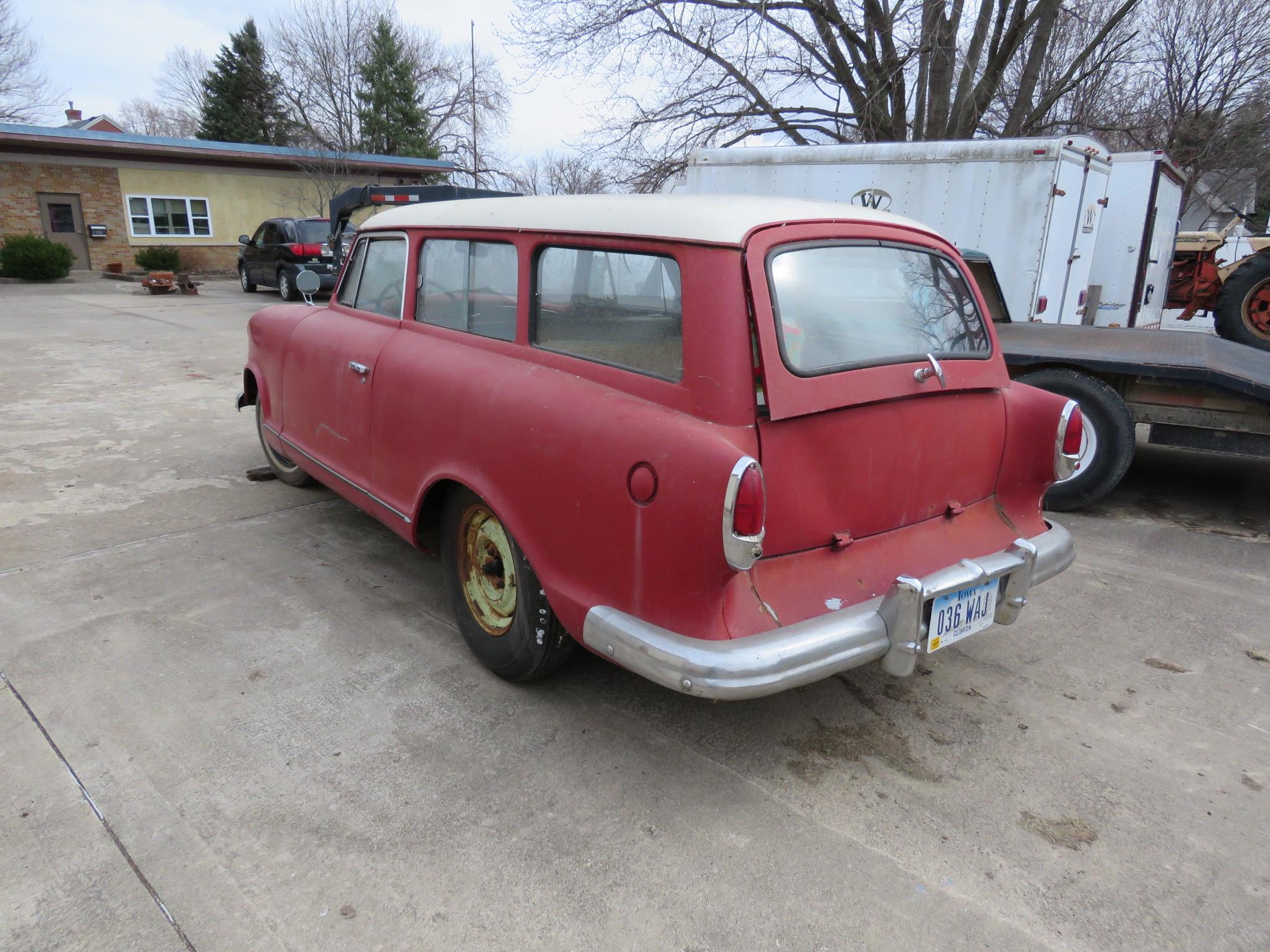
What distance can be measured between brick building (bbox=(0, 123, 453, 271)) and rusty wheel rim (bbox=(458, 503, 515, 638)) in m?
23.7

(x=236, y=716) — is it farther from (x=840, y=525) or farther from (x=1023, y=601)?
(x=1023, y=601)

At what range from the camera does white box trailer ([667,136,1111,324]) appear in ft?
27.9

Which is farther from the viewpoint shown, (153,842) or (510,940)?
(153,842)

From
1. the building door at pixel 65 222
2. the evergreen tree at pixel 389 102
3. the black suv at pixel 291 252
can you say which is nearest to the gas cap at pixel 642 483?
the black suv at pixel 291 252

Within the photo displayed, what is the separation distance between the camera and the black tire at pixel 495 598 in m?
2.99

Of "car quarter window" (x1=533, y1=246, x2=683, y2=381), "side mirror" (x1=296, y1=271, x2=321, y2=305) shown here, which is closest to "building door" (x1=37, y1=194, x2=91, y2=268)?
"side mirror" (x1=296, y1=271, x2=321, y2=305)

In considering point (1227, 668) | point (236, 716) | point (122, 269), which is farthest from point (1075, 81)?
point (122, 269)

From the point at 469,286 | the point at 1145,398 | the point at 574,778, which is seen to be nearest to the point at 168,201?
the point at 469,286

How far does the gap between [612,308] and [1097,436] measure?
4062 millimetres

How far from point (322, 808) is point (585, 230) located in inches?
81.6

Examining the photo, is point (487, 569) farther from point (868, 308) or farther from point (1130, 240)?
point (1130, 240)

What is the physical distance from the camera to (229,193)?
79.8 ft

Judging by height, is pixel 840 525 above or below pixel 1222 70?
below

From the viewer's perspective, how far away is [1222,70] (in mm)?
25438
